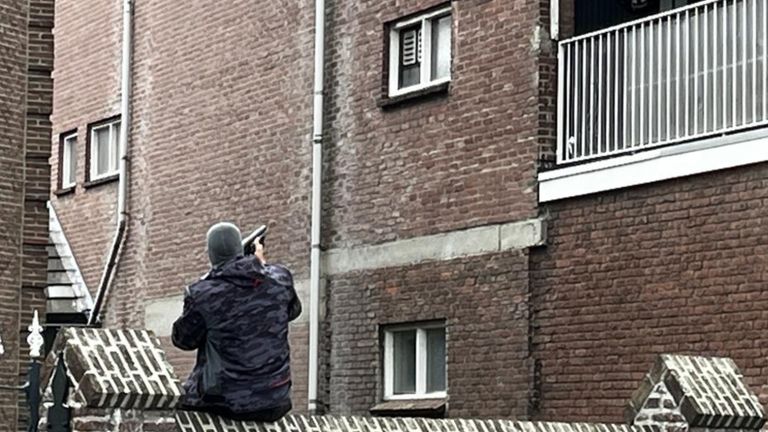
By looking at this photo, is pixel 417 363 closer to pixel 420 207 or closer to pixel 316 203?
pixel 420 207

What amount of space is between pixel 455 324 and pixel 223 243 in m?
10.1

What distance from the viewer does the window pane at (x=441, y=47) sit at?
67.1 feet

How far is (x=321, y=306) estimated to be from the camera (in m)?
21.8

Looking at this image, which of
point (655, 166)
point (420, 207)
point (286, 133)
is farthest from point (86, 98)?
point (655, 166)

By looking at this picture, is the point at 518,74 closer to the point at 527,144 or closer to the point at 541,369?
the point at 527,144

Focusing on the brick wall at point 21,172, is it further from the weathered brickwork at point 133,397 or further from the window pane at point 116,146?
the window pane at point 116,146

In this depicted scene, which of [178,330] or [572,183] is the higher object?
[572,183]

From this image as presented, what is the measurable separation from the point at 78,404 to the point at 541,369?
9671mm

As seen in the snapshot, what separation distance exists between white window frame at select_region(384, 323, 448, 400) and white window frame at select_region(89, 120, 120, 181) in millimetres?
6730

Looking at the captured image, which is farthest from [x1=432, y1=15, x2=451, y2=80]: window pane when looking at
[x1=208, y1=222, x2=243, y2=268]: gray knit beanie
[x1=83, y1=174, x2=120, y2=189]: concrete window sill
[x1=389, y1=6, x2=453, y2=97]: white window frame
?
[x1=208, y1=222, x2=243, y2=268]: gray knit beanie

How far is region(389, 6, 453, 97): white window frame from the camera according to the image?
67.6ft

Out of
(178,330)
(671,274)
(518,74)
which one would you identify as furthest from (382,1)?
(178,330)

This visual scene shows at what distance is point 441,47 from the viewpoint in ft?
67.6

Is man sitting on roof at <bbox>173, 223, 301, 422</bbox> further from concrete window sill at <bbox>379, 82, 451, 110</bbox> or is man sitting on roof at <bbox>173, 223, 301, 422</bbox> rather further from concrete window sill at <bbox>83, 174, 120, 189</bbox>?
concrete window sill at <bbox>83, 174, 120, 189</bbox>
